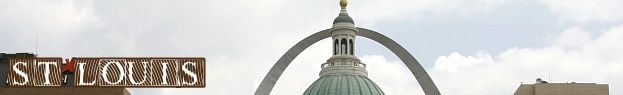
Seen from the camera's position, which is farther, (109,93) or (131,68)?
(109,93)

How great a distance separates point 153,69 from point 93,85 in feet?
26.7

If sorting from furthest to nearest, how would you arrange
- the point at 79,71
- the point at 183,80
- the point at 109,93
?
the point at 109,93 < the point at 79,71 < the point at 183,80

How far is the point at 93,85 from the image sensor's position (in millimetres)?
164125

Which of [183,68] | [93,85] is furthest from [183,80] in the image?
[93,85]

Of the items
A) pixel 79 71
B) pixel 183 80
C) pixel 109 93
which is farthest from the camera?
pixel 109 93

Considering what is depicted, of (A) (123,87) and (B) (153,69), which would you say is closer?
(B) (153,69)

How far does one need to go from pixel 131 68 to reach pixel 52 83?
1307 cm

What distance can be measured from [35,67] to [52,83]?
7246mm

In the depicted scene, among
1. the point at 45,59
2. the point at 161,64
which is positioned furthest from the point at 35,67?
the point at 161,64

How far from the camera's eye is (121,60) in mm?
159750

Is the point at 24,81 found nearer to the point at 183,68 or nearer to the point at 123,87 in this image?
the point at 123,87

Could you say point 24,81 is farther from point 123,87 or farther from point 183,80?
point 183,80

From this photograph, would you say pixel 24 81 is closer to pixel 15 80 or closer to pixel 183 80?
pixel 15 80

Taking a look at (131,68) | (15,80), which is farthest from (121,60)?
(15,80)
